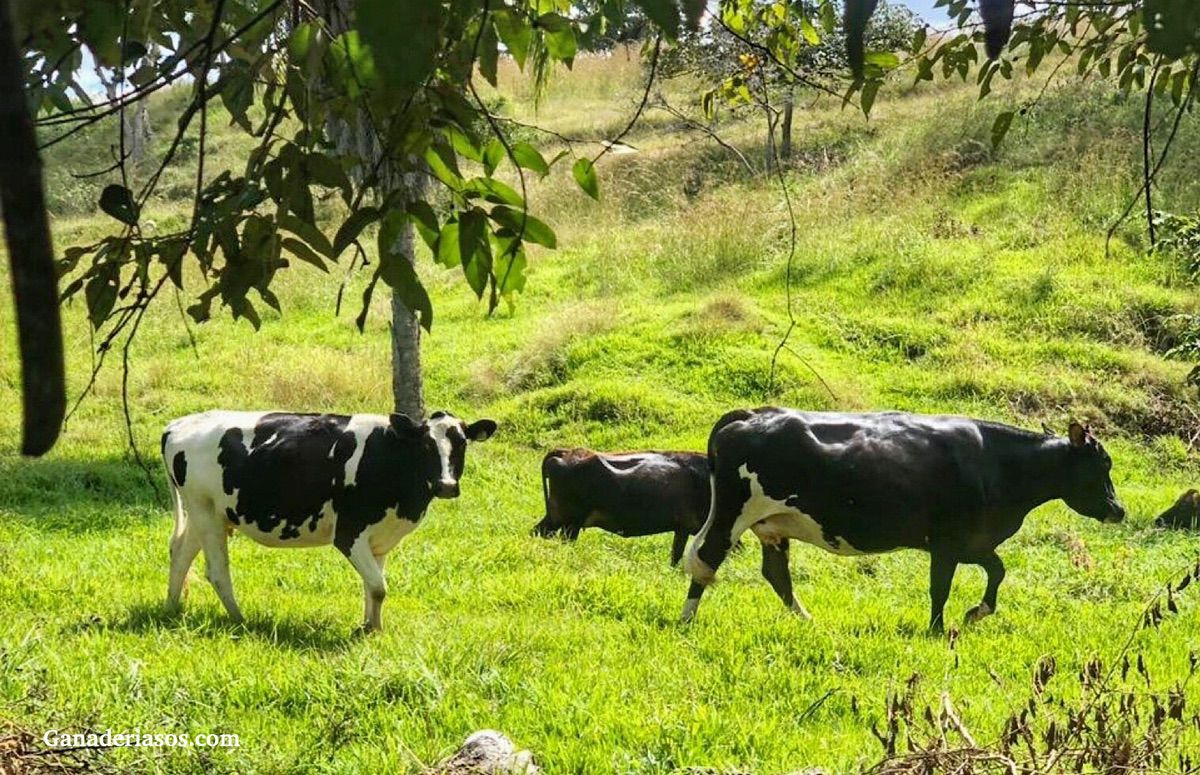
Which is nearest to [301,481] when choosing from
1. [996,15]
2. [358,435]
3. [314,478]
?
[314,478]

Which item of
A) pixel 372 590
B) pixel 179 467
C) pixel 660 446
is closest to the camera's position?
pixel 372 590

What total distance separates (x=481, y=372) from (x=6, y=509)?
6.38 metres

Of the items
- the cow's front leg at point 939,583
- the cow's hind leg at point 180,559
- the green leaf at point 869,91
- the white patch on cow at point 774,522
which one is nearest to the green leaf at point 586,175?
the green leaf at point 869,91

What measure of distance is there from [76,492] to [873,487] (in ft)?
19.8

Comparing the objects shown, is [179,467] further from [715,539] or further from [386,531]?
[715,539]

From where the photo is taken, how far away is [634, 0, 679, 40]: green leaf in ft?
3.09

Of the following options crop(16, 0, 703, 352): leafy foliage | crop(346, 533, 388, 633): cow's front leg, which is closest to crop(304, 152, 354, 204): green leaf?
crop(16, 0, 703, 352): leafy foliage

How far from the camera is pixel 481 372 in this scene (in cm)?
1431

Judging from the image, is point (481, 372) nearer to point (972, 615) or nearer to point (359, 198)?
point (972, 615)

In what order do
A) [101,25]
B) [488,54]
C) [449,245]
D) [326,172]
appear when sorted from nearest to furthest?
[101,25]
[449,245]
[326,172]
[488,54]

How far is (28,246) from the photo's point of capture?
482 millimetres

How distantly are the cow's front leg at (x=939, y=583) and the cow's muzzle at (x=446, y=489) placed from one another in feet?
8.30

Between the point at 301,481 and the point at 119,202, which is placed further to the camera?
the point at 301,481

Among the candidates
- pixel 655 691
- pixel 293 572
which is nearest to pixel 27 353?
pixel 655 691
